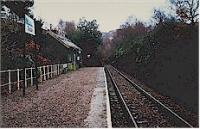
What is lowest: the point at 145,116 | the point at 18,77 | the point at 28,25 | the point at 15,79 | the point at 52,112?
the point at 145,116

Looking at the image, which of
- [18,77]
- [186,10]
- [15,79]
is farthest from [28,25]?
[186,10]

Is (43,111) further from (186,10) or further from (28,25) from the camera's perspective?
(186,10)

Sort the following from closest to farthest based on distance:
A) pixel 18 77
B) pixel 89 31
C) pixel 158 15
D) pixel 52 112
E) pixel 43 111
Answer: pixel 52 112 → pixel 43 111 → pixel 18 77 → pixel 158 15 → pixel 89 31

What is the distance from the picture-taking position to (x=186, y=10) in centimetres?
2464

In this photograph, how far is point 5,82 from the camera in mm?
13148

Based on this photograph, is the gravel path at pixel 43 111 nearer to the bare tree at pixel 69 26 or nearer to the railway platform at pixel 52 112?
the railway platform at pixel 52 112

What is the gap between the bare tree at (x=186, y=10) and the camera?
22.2 meters

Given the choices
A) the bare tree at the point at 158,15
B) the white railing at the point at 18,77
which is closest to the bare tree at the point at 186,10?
the bare tree at the point at 158,15

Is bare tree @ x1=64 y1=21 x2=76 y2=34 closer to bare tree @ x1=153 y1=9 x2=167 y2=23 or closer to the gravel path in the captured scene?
bare tree @ x1=153 y1=9 x2=167 y2=23

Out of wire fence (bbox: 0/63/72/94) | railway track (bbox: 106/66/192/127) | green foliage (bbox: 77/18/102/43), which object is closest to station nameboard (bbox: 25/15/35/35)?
wire fence (bbox: 0/63/72/94)

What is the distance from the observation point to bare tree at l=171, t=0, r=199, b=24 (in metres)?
22.2

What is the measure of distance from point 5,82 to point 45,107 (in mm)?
3863

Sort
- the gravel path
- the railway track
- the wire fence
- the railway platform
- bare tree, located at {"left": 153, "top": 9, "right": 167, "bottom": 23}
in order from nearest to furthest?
1. the railway platform
2. the gravel path
3. the railway track
4. the wire fence
5. bare tree, located at {"left": 153, "top": 9, "right": 167, "bottom": 23}

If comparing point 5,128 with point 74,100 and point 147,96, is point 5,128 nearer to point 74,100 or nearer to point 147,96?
point 74,100
